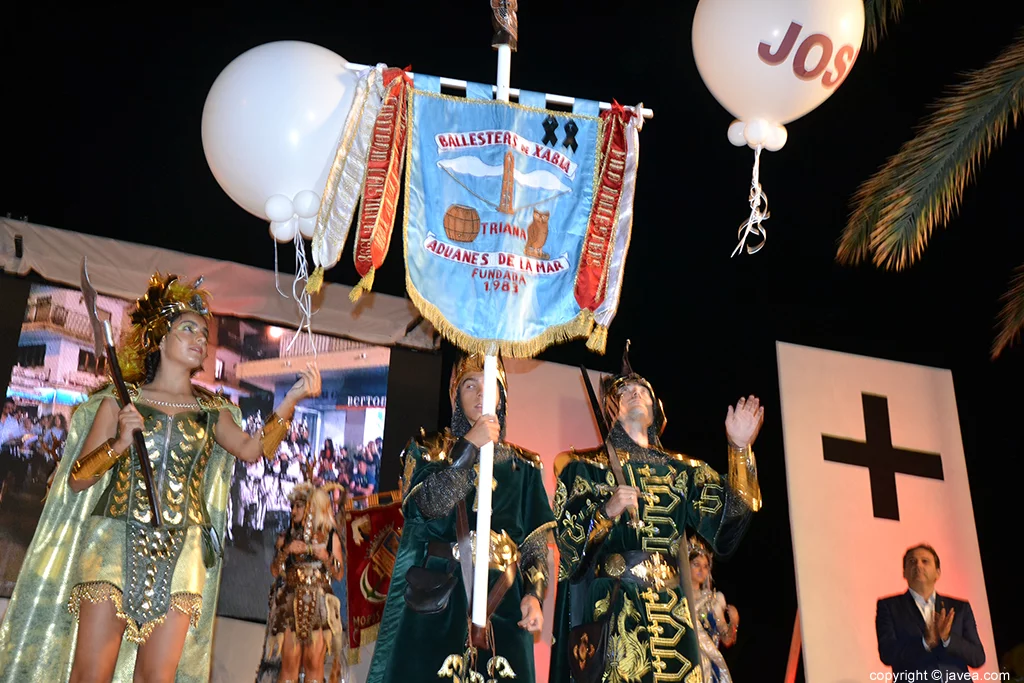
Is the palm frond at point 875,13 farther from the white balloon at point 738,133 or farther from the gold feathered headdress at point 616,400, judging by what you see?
the gold feathered headdress at point 616,400

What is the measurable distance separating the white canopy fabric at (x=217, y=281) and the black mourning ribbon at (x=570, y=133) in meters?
2.85

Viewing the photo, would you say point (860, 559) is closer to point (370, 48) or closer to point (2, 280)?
point (370, 48)

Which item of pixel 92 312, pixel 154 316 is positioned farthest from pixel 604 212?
pixel 92 312

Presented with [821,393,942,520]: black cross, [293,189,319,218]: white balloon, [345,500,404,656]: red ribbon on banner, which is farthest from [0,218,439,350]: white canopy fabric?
[821,393,942,520]: black cross

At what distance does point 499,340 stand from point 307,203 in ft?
3.07

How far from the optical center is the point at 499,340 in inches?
185

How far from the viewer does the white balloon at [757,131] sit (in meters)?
4.97

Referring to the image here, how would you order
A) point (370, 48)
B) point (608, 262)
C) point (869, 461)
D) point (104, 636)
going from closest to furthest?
1. point (104, 636)
2. point (608, 262)
3. point (370, 48)
4. point (869, 461)

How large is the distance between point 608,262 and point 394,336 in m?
2.99

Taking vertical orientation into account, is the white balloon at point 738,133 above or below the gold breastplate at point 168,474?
above

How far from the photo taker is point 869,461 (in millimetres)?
7664

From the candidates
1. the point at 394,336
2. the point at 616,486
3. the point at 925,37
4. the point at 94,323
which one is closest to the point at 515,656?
the point at 616,486

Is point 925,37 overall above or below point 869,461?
above

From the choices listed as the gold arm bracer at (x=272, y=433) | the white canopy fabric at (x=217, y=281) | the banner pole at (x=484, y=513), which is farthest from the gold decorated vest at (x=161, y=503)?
the white canopy fabric at (x=217, y=281)
